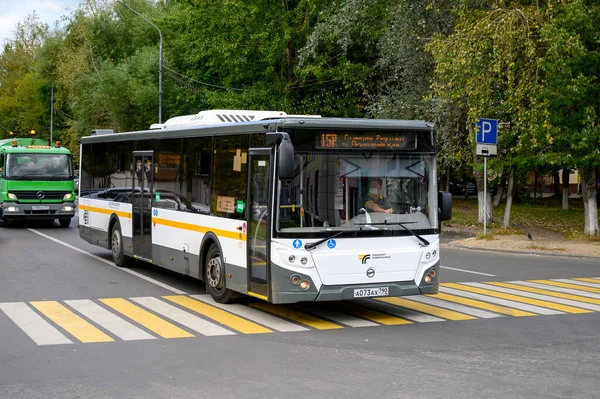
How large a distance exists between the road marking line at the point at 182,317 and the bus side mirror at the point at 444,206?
11.6 feet

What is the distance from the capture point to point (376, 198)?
1108 cm

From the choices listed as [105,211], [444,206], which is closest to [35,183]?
[105,211]

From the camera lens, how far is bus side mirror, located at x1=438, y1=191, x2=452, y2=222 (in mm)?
11875

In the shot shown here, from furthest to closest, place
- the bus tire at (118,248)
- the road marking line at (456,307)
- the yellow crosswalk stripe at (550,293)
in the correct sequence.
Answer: the bus tire at (118,248) → the yellow crosswalk stripe at (550,293) → the road marking line at (456,307)

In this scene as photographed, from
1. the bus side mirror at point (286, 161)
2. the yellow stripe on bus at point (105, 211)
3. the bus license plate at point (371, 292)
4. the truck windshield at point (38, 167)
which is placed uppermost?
the truck windshield at point (38, 167)

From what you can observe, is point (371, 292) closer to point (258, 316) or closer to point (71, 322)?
point (258, 316)

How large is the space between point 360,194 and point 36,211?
19.4 metres

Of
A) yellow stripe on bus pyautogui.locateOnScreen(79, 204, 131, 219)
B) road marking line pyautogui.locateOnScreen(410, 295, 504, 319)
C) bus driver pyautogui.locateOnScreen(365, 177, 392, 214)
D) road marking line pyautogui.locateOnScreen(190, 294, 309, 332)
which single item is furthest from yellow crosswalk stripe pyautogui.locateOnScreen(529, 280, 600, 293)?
yellow stripe on bus pyautogui.locateOnScreen(79, 204, 131, 219)

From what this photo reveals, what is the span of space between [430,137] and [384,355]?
12.0 ft

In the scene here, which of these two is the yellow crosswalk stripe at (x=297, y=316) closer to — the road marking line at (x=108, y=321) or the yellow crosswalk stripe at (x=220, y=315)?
the yellow crosswalk stripe at (x=220, y=315)

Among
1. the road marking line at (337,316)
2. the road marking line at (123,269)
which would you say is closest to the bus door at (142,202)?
the road marking line at (123,269)

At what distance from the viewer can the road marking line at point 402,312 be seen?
11445mm

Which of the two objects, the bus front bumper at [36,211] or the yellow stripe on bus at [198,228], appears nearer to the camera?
the yellow stripe on bus at [198,228]

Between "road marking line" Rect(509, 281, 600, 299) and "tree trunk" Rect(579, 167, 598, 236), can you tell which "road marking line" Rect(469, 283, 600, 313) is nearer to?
"road marking line" Rect(509, 281, 600, 299)
